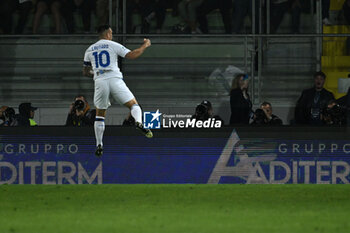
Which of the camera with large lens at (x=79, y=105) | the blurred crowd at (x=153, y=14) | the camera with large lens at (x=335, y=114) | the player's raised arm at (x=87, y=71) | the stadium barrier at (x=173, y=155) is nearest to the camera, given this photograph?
the player's raised arm at (x=87, y=71)

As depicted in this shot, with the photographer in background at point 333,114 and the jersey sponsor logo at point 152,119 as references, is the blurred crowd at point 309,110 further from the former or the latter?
the jersey sponsor logo at point 152,119

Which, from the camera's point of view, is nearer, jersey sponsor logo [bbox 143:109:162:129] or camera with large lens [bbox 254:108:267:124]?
Result: camera with large lens [bbox 254:108:267:124]

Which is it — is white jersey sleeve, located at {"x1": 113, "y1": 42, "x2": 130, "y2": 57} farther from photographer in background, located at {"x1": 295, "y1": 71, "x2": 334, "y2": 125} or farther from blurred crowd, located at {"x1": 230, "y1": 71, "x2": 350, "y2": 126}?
photographer in background, located at {"x1": 295, "y1": 71, "x2": 334, "y2": 125}

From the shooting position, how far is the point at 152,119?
12555 millimetres

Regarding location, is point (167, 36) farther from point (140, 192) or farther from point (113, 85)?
point (140, 192)

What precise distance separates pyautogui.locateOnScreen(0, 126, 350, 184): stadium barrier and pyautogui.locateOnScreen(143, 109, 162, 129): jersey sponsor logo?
0.51 feet

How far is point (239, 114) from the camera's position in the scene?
12469 millimetres

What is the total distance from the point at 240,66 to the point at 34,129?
329 cm

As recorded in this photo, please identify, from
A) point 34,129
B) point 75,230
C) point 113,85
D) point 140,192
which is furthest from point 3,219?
point 34,129

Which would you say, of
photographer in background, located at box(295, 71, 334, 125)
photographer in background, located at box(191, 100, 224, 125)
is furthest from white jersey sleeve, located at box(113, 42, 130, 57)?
photographer in background, located at box(295, 71, 334, 125)

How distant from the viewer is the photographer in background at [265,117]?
12.4 meters

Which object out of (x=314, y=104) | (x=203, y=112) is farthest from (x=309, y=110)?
(x=203, y=112)

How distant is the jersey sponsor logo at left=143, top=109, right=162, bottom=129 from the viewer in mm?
12516

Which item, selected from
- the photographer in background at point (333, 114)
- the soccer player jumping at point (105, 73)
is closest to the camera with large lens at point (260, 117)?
the photographer in background at point (333, 114)
